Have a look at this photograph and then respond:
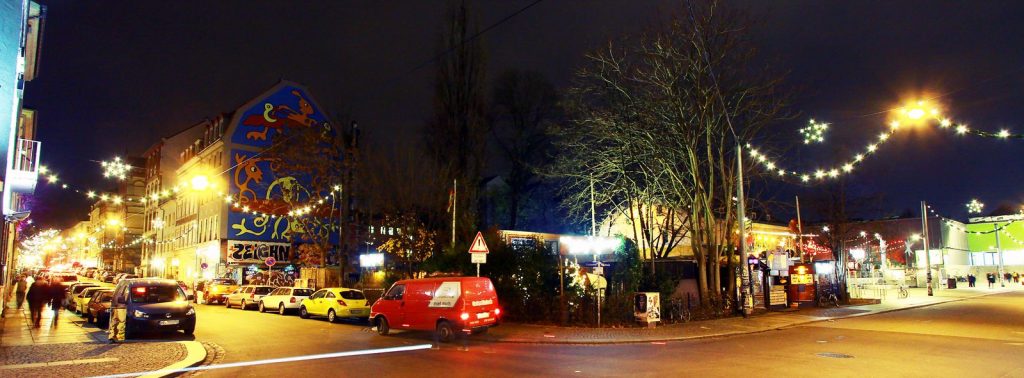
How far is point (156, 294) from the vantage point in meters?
18.4

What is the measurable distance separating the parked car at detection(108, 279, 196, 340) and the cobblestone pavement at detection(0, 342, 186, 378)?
1.61 m

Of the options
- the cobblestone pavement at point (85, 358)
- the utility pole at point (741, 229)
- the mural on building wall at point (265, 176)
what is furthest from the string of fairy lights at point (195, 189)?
the utility pole at point (741, 229)

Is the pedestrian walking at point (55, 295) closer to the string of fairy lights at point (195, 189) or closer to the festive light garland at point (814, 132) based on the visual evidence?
the string of fairy lights at point (195, 189)

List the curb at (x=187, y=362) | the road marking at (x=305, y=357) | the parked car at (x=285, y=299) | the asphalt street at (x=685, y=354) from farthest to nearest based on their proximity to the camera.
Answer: the parked car at (x=285, y=299), the road marking at (x=305, y=357), the curb at (x=187, y=362), the asphalt street at (x=685, y=354)

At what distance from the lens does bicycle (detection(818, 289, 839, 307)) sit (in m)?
27.9

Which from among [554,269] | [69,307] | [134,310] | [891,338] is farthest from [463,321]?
[69,307]

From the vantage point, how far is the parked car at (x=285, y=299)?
90.2 feet

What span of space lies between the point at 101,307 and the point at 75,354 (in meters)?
9.59

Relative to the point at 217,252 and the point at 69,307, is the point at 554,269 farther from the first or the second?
the point at 217,252

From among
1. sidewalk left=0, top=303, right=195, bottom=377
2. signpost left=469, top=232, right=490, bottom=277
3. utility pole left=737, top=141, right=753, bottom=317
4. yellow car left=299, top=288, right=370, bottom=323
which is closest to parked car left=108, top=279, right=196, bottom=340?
sidewalk left=0, top=303, right=195, bottom=377

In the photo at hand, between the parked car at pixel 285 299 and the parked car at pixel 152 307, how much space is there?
8546 millimetres

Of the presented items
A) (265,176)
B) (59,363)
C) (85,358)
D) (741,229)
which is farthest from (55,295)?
(265,176)

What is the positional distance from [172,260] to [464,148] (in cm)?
4284

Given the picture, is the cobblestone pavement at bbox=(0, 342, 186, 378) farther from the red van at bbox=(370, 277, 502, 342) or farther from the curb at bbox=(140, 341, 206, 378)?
the red van at bbox=(370, 277, 502, 342)
